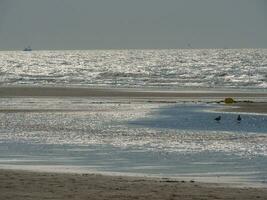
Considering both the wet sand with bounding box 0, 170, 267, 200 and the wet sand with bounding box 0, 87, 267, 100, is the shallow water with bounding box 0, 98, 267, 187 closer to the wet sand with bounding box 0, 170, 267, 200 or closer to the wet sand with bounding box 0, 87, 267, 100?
the wet sand with bounding box 0, 170, 267, 200

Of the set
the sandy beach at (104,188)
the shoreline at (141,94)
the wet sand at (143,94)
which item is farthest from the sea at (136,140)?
the shoreline at (141,94)

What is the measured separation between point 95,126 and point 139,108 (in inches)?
470

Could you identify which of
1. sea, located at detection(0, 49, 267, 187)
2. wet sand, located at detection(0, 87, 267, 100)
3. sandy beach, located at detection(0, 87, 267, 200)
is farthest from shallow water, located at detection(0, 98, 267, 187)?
wet sand, located at detection(0, 87, 267, 100)

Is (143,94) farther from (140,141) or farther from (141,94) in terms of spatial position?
(140,141)

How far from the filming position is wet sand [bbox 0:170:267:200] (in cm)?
1512

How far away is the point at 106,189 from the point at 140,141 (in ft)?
34.9

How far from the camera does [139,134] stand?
29.1 metres

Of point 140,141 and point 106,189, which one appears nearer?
point 106,189

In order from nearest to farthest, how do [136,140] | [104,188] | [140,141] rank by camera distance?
[104,188] → [140,141] → [136,140]

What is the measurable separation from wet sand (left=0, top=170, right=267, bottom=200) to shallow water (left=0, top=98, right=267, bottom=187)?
5.22 feet

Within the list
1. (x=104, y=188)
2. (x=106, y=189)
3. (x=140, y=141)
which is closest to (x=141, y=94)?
(x=140, y=141)

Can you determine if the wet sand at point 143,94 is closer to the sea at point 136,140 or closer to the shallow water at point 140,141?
the sea at point 136,140

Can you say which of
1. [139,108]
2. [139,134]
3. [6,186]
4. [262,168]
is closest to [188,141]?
[139,134]

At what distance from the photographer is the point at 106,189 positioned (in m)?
16.1
